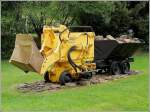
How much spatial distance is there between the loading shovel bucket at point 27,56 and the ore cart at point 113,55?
11.5ft

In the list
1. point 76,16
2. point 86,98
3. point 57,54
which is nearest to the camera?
point 86,98

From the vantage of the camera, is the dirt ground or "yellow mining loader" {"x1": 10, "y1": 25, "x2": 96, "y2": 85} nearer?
"yellow mining loader" {"x1": 10, "y1": 25, "x2": 96, "y2": 85}

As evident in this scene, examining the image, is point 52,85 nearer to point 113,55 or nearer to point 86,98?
point 86,98

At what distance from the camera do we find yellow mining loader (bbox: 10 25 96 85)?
535 inches

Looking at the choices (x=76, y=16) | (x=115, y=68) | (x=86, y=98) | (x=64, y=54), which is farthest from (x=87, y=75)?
(x=76, y=16)

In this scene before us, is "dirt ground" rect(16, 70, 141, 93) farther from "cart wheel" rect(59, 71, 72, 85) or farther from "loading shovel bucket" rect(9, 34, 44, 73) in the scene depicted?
"loading shovel bucket" rect(9, 34, 44, 73)

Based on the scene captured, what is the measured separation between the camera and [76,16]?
28.4 metres

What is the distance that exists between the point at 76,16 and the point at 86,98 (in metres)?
16.7

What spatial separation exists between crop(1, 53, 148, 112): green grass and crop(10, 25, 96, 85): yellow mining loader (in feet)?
2.86

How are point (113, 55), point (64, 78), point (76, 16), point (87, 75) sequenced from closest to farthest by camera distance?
1. point (64, 78)
2. point (87, 75)
3. point (113, 55)
4. point (76, 16)

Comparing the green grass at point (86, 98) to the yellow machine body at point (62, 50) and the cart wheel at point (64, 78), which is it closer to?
the cart wheel at point (64, 78)

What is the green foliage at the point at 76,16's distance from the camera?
25.2 m

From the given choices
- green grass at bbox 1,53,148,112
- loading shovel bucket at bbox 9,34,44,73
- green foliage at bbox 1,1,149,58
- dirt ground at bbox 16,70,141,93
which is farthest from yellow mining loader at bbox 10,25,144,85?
green foliage at bbox 1,1,149,58

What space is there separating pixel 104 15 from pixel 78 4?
1.84 metres
